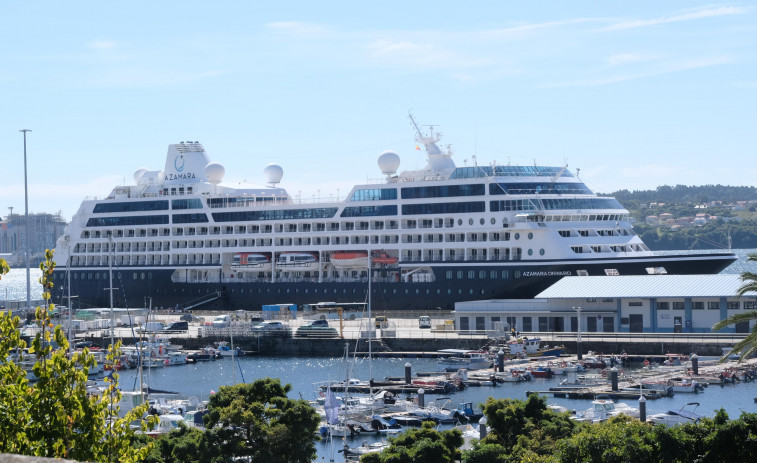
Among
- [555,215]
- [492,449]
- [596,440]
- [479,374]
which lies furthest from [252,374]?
[596,440]

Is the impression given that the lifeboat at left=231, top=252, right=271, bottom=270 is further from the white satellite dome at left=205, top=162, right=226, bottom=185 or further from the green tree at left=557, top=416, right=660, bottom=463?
the green tree at left=557, top=416, right=660, bottom=463

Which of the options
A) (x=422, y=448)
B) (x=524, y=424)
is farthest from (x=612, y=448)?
(x=524, y=424)

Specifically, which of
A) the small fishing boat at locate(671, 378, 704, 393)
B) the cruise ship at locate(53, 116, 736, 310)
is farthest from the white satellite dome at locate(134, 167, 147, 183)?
the small fishing boat at locate(671, 378, 704, 393)

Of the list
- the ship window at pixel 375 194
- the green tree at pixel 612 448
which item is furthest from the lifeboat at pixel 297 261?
the green tree at pixel 612 448

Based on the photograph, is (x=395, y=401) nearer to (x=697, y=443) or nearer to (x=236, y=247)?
(x=697, y=443)

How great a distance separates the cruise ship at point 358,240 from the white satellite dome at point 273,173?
0.35 feet

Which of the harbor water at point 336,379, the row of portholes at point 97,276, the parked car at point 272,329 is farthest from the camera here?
the row of portholes at point 97,276

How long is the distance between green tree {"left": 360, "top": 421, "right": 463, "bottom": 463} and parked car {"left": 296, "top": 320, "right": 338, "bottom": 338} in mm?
35662

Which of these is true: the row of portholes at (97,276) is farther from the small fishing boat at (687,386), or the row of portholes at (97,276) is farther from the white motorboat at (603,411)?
the white motorboat at (603,411)

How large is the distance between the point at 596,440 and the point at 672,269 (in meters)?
42.7

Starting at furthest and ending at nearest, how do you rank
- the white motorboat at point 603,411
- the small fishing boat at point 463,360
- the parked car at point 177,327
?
1. the parked car at point 177,327
2. the small fishing boat at point 463,360
3. the white motorboat at point 603,411

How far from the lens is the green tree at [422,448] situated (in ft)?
85.4

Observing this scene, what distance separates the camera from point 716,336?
5606 centimetres

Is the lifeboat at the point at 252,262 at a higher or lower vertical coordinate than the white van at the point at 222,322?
higher
